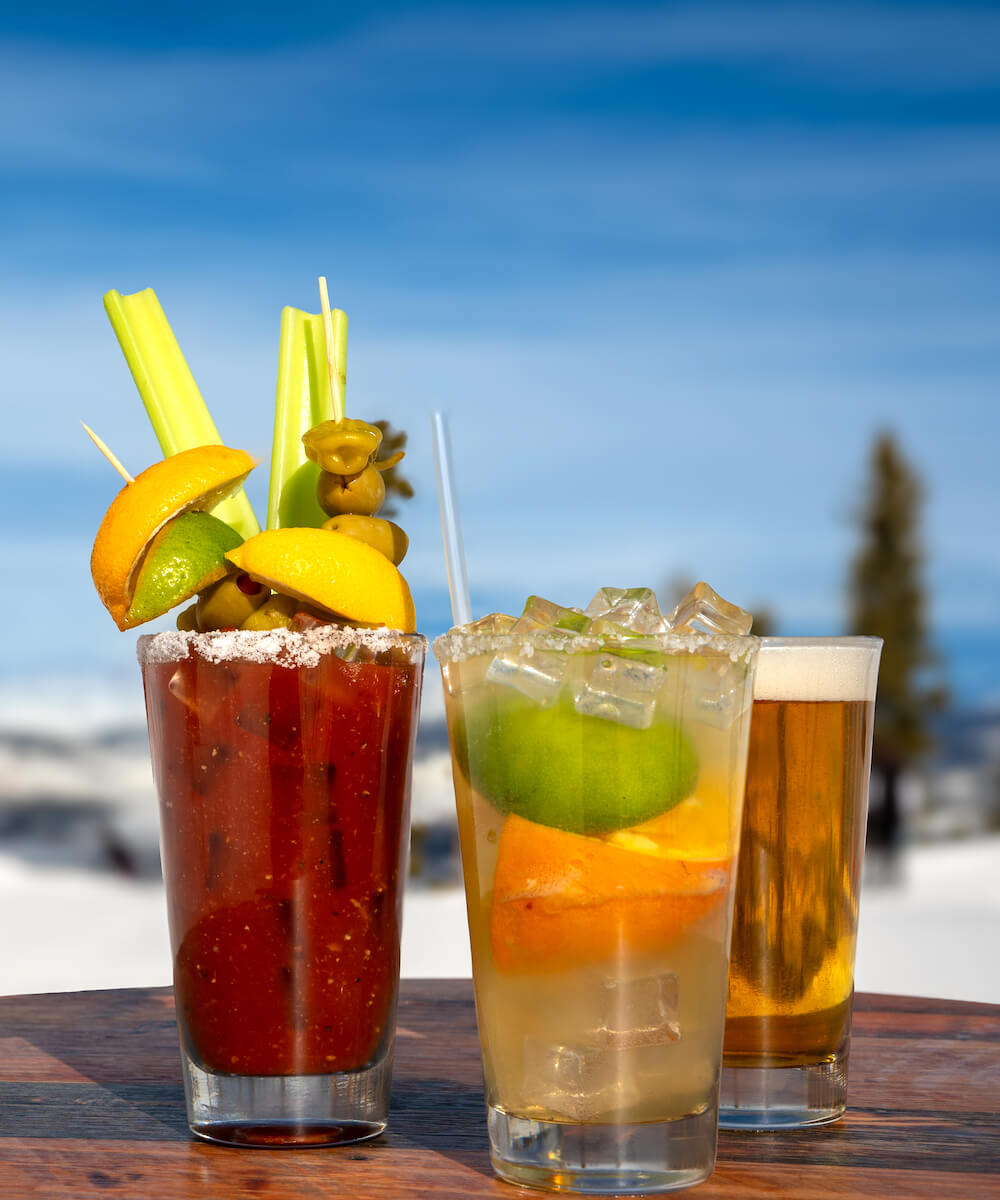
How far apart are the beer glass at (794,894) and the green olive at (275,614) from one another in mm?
535

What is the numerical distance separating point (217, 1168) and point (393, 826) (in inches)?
15.7

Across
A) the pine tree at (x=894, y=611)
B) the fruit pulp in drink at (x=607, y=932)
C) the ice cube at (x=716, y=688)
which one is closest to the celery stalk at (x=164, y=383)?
the fruit pulp in drink at (x=607, y=932)

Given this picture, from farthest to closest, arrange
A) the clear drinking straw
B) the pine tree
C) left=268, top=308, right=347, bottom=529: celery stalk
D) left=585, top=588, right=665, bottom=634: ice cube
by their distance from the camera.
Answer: the pine tree
left=268, top=308, right=347, bottom=529: celery stalk
the clear drinking straw
left=585, top=588, right=665, bottom=634: ice cube

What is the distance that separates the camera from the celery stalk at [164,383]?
1.76 m

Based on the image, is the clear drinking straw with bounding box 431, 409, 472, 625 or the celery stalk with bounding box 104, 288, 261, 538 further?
the celery stalk with bounding box 104, 288, 261, 538

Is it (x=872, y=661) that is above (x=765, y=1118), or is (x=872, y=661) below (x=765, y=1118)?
above

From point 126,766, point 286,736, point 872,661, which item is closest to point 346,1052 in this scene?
point 286,736

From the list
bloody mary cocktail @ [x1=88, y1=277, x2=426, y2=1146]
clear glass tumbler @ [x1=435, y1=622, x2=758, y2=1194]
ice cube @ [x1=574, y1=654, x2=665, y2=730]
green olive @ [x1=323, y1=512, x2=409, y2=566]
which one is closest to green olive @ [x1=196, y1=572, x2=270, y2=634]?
bloody mary cocktail @ [x1=88, y1=277, x2=426, y2=1146]

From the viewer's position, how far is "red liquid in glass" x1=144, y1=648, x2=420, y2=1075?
153 cm

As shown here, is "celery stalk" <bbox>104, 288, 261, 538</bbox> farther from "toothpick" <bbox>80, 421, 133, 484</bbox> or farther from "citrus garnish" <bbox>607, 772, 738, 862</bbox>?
"citrus garnish" <bbox>607, 772, 738, 862</bbox>

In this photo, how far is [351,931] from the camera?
1.56 m

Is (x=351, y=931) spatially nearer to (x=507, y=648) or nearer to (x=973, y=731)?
(x=507, y=648)

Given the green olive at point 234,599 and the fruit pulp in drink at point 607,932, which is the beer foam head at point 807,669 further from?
the green olive at point 234,599

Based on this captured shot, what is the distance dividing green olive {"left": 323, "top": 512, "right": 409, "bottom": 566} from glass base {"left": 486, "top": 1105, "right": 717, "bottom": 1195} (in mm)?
651
